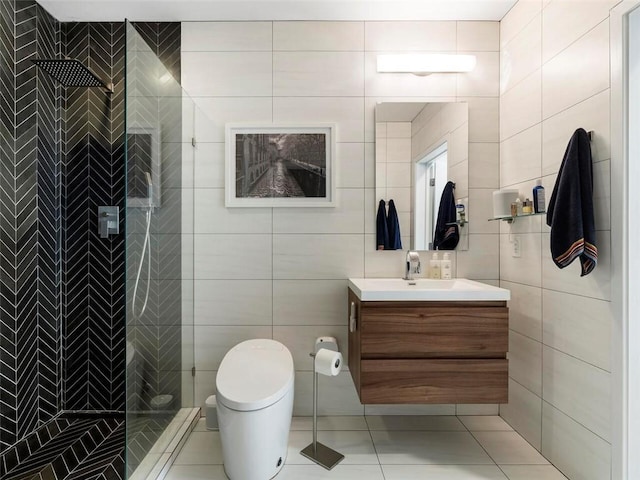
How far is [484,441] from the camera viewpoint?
1.91m

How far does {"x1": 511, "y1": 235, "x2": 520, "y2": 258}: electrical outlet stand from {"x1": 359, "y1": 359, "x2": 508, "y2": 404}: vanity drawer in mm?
658

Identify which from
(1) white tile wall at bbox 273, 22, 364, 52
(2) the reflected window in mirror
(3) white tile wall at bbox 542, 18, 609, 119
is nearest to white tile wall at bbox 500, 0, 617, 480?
(3) white tile wall at bbox 542, 18, 609, 119

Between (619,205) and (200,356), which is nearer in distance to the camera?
(619,205)

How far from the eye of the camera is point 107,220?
215 centimetres

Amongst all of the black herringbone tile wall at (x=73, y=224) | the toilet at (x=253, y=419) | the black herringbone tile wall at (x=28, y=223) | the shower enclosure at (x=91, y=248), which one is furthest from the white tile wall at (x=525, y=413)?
the black herringbone tile wall at (x=28, y=223)

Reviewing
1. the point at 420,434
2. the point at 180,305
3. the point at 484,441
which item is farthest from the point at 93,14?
the point at 484,441

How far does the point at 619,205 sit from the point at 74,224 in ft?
9.06

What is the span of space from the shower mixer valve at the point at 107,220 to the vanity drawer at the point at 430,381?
66.5 inches

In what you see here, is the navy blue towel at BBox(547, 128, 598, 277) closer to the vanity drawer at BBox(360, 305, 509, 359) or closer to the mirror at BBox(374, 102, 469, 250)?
the vanity drawer at BBox(360, 305, 509, 359)

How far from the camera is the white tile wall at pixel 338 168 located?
85.7 inches

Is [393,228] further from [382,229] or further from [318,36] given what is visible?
[318,36]

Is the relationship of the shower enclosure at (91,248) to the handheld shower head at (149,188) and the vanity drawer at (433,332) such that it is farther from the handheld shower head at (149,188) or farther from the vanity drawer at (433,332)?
the vanity drawer at (433,332)

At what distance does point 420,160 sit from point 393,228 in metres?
0.44

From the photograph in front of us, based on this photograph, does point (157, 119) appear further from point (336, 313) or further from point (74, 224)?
point (336, 313)
